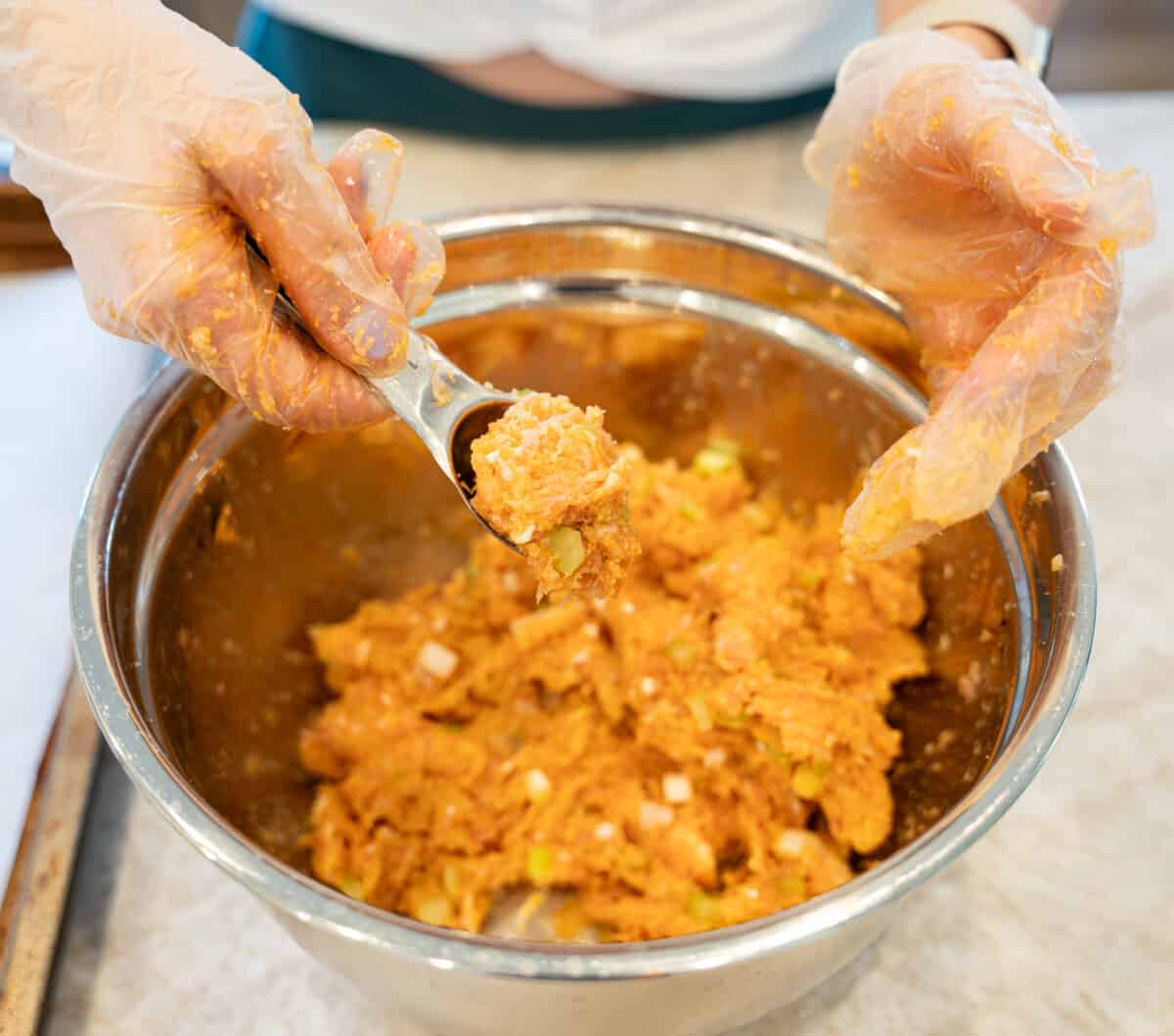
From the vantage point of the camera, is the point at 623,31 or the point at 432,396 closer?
the point at 432,396

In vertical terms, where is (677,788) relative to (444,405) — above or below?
below

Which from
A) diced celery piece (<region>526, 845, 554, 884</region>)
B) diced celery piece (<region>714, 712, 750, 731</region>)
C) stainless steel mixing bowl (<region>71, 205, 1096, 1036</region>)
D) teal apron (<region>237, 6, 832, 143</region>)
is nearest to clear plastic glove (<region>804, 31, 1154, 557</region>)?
stainless steel mixing bowl (<region>71, 205, 1096, 1036</region>)

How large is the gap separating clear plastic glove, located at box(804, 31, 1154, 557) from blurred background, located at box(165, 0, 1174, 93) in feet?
9.34

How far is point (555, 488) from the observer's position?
105 centimetres

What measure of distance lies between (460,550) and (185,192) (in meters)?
0.80

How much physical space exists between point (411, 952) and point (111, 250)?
656 millimetres

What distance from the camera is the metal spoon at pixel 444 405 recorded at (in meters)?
1.06

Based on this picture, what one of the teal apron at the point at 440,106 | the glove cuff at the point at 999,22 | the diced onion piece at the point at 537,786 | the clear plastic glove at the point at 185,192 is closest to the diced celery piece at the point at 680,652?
the diced onion piece at the point at 537,786

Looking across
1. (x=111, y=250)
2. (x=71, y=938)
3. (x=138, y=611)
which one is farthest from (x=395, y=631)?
(x=111, y=250)

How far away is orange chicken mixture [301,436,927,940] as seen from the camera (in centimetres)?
126

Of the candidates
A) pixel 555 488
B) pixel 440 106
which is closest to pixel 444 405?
pixel 555 488

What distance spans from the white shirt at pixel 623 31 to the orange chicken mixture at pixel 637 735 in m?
0.82

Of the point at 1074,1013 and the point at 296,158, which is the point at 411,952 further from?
the point at 1074,1013

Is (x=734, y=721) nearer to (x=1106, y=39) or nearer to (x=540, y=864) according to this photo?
(x=540, y=864)
